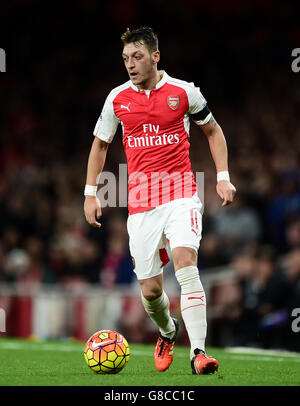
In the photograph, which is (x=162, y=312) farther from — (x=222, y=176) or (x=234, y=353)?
(x=234, y=353)

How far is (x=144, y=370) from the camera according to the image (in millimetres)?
6375

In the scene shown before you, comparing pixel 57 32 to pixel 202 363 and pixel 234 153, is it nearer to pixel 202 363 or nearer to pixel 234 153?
pixel 234 153

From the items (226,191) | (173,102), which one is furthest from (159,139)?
(226,191)

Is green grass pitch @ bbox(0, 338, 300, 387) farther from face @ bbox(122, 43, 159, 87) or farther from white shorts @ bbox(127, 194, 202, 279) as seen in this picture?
face @ bbox(122, 43, 159, 87)

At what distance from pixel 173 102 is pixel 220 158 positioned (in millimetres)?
556

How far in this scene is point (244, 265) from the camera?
35.3ft

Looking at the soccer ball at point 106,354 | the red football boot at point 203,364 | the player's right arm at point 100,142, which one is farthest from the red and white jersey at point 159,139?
the red football boot at point 203,364

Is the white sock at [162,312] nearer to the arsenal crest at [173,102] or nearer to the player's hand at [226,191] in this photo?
the player's hand at [226,191]

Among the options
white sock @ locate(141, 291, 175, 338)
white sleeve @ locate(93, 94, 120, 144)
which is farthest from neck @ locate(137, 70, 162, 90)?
white sock @ locate(141, 291, 175, 338)

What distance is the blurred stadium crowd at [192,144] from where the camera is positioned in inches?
Answer: 432

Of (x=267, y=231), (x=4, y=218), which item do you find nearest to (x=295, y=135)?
(x=267, y=231)

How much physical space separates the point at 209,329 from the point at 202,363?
5.61 m
